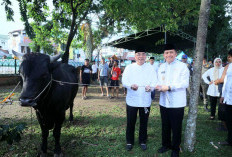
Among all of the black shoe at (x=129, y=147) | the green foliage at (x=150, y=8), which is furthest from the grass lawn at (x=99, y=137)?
the green foliage at (x=150, y=8)

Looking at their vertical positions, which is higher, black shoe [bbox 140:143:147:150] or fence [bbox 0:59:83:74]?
fence [bbox 0:59:83:74]

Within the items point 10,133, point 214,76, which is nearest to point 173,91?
point 10,133

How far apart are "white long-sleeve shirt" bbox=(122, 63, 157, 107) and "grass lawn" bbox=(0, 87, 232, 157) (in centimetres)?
103

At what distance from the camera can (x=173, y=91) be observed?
9.77ft

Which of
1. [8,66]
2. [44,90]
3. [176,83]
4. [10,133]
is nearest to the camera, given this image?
[10,133]

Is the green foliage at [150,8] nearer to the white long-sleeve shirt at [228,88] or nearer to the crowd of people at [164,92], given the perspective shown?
the crowd of people at [164,92]

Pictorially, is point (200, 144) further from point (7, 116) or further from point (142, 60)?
point (7, 116)

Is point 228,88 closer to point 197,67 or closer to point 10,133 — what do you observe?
point 197,67

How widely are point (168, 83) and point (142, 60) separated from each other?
699 mm

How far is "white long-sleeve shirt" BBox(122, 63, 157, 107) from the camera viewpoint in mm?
3305

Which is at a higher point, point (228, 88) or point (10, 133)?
point (228, 88)

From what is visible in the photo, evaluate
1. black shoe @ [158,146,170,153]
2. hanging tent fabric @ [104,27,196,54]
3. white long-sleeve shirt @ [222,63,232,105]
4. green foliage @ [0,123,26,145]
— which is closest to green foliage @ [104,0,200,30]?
hanging tent fabric @ [104,27,196,54]

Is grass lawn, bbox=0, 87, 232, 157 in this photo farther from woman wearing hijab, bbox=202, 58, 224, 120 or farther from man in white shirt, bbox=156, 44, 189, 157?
woman wearing hijab, bbox=202, 58, 224, 120

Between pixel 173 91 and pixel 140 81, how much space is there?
68 centimetres
